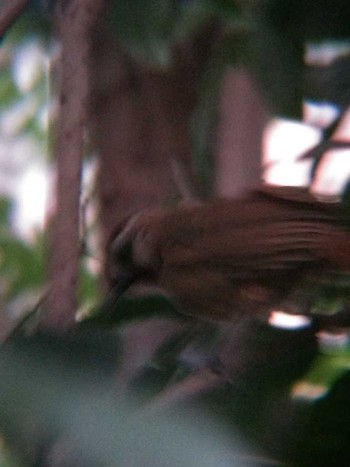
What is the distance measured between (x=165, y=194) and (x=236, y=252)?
0.45m

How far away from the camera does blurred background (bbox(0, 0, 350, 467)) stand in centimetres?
108

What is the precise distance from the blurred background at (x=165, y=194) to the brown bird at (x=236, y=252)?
4cm

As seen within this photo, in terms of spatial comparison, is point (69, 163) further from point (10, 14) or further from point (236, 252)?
point (236, 252)

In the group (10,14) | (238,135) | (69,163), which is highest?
(10,14)

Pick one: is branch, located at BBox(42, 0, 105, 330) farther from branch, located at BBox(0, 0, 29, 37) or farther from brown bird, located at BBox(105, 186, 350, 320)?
brown bird, located at BBox(105, 186, 350, 320)

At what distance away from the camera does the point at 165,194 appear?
5.90 feet

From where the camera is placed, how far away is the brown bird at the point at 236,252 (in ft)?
4.29

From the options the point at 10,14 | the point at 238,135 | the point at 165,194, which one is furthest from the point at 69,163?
the point at 238,135

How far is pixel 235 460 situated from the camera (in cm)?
108

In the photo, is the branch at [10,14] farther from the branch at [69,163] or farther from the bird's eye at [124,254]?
the bird's eye at [124,254]

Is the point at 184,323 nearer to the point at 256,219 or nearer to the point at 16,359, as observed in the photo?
the point at 256,219

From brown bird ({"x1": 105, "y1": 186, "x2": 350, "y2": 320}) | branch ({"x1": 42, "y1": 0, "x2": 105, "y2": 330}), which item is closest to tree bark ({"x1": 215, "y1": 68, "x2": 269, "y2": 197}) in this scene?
brown bird ({"x1": 105, "y1": 186, "x2": 350, "y2": 320})

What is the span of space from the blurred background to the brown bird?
4 cm

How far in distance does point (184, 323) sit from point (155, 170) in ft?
1.73
